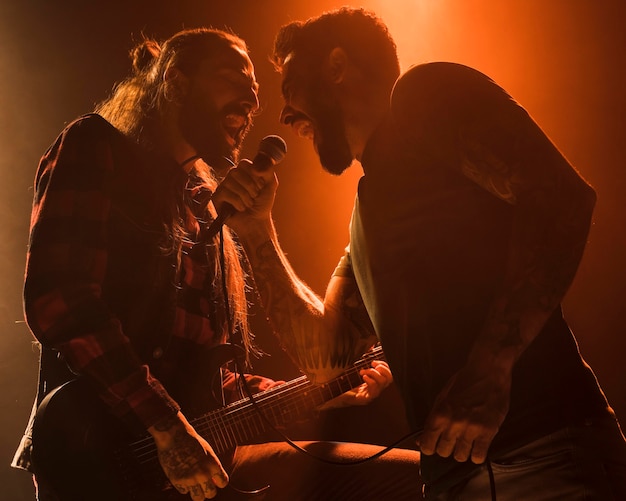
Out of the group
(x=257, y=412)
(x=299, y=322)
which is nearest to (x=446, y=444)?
(x=299, y=322)

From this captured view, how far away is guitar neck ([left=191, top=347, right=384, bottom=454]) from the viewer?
5.67 ft

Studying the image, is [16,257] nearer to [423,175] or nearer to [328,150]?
[328,150]

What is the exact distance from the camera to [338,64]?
1.42 metres

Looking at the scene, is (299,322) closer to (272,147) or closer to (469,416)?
(272,147)

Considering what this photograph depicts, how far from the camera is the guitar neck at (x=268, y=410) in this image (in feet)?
5.67

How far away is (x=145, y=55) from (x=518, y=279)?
1869mm

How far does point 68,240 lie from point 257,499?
3.13 feet

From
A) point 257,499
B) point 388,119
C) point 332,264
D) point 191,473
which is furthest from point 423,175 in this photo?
point 332,264

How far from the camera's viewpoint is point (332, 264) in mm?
2701

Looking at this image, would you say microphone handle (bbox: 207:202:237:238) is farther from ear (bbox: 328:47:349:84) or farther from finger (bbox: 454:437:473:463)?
finger (bbox: 454:437:473:463)

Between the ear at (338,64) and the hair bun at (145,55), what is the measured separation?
1.05 metres

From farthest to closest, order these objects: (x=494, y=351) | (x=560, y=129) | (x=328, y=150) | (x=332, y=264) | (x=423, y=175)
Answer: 1. (x=332, y=264)
2. (x=560, y=129)
3. (x=328, y=150)
4. (x=423, y=175)
5. (x=494, y=351)

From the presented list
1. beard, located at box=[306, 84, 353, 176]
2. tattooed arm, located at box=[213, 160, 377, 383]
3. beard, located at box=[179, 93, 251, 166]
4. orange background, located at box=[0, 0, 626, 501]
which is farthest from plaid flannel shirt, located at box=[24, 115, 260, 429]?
orange background, located at box=[0, 0, 626, 501]

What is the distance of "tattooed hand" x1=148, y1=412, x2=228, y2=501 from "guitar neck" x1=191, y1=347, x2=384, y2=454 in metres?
0.27
